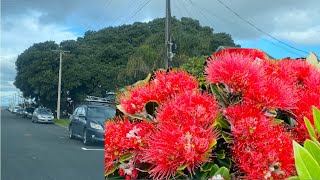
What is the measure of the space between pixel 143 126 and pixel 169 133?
0.12m

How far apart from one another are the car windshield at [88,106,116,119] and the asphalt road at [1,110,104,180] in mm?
79

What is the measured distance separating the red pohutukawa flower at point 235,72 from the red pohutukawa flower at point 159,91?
0.05 m

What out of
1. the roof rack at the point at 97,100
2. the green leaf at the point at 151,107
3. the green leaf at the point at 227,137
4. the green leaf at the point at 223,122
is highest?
the roof rack at the point at 97,100

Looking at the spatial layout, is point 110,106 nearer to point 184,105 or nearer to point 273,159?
point 184,105

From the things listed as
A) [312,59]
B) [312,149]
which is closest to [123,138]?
[312,149]

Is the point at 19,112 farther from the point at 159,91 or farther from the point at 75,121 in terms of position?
the point at 159,91

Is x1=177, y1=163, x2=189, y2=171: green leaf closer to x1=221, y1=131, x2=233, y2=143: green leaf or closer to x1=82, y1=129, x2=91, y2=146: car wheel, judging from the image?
x1=221, y1=131, x2=233, y2=143: green leaf

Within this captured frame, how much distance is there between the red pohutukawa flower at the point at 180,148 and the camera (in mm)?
714

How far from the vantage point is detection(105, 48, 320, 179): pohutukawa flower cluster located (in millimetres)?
736

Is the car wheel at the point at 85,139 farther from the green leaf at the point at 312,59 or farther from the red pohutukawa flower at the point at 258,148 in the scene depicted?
the green leaf at the point at 312,59

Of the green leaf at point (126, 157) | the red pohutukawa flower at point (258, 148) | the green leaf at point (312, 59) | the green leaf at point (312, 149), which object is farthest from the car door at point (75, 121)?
the green leaf at point (312, 59)

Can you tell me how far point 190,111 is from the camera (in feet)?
2.48

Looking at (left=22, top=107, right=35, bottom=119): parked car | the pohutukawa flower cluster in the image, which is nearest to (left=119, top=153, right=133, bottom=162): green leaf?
the pohutukawa flower cluster

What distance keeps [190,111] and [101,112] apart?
0.32 meters
